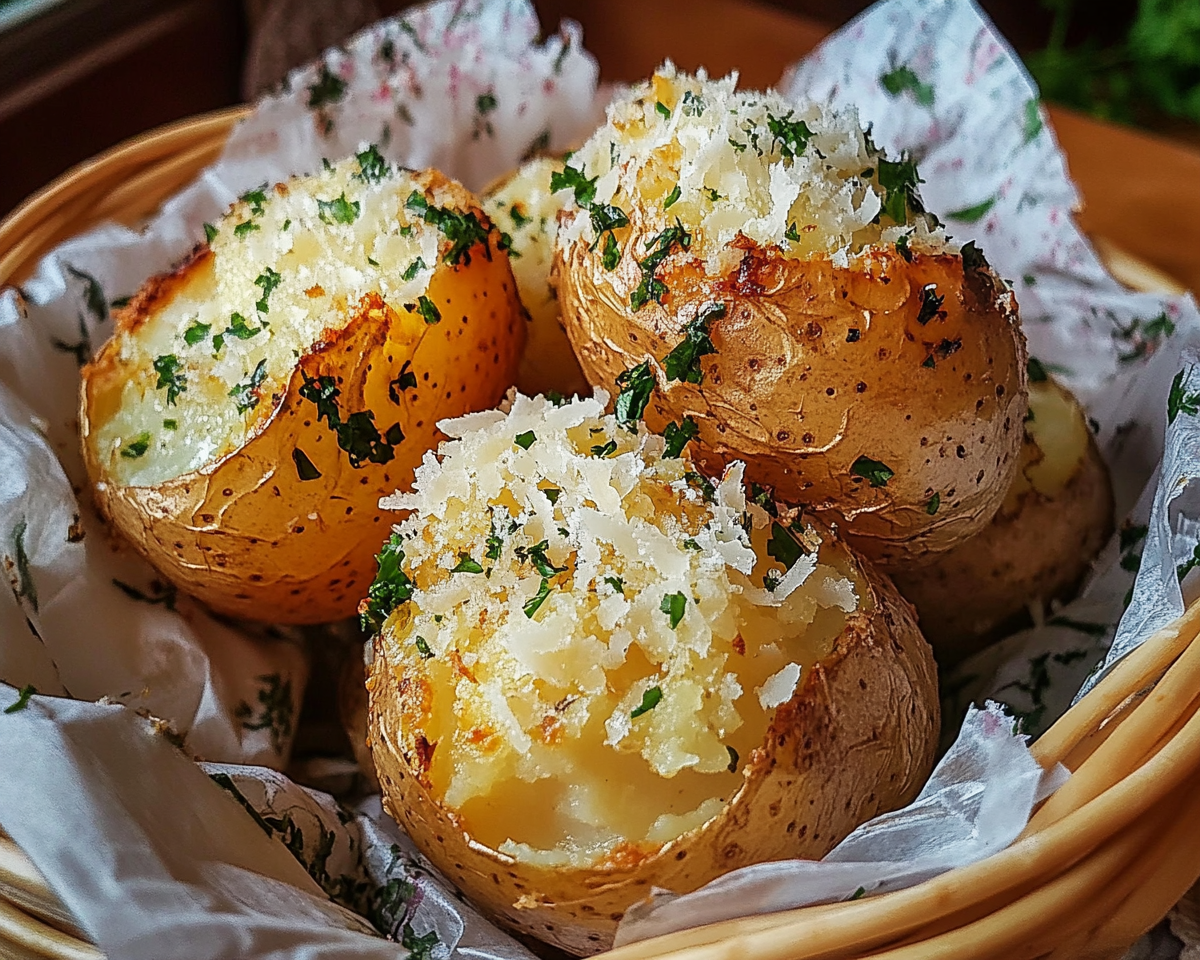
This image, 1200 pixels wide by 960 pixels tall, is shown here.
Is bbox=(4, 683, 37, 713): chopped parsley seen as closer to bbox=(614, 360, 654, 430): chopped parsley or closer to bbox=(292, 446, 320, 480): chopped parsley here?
bbox=(292, 446, 320, 480): chopped parsley

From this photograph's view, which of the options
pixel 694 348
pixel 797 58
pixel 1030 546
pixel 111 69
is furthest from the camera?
pixel 797 58

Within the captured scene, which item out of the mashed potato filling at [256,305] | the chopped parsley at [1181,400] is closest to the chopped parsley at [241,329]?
the mashed potato filling at [256,305]

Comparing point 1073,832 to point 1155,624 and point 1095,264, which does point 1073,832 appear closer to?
point 1155,624

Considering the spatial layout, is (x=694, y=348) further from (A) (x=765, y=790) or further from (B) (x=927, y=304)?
(A) (x=765, y=790)

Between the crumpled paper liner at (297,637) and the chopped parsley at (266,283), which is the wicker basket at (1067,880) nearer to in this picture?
the crumpled paper liner at (297,637)

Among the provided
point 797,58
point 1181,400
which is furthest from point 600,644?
point 797,58

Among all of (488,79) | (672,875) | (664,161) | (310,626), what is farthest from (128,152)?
(672,875)

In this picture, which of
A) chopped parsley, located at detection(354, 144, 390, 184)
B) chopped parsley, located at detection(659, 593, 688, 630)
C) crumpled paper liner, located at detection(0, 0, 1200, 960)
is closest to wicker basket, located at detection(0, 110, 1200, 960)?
crumpled paper liner, located at detection(0, 0, 1200, 960)
